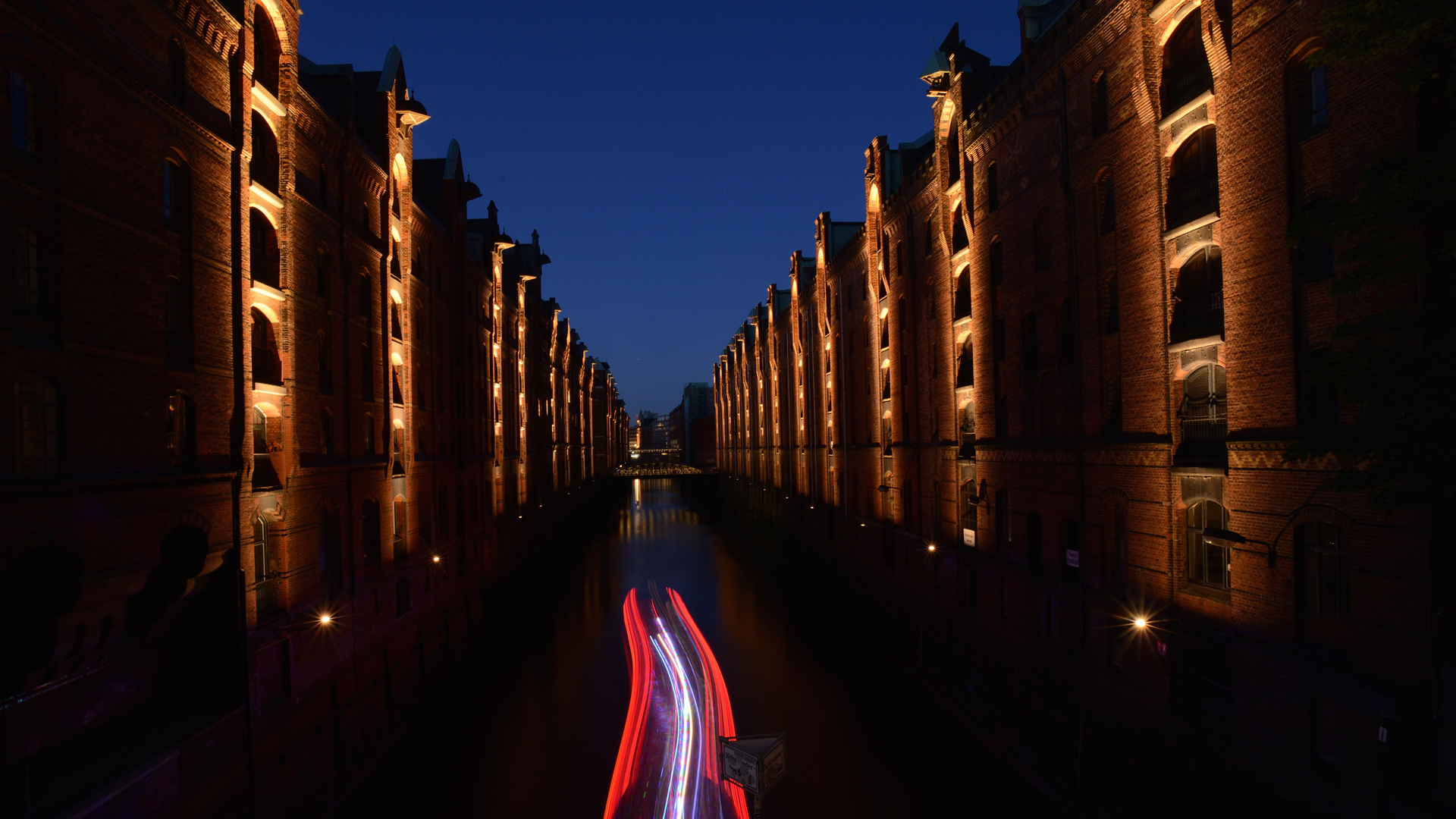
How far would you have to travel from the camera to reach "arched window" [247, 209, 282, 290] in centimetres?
1620

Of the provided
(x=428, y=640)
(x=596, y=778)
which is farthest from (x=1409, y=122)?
(x=428, y=640)

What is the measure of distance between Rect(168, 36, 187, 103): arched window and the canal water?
14420mm

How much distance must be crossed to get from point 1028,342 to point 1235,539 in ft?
28.5

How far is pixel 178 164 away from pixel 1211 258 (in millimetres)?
19200

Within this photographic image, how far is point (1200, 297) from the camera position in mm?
14023

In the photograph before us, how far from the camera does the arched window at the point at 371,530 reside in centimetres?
2125

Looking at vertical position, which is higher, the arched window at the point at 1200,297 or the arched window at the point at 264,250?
the arched window at the point at 264,250

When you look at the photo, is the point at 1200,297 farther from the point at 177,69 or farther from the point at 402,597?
the point at 402,597

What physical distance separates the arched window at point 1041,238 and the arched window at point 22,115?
64.4 ft

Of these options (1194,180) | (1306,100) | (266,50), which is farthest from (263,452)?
(1306,100)

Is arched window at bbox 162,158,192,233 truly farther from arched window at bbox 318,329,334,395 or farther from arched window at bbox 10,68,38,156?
arched window at bbox 318,329,334,395

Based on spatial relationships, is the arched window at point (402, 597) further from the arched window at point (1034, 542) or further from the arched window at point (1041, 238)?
the arched window at point (1041, 238)

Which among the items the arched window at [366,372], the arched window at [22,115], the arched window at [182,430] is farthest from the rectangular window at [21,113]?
the arched window at [366,372]

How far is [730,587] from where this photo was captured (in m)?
39.2
